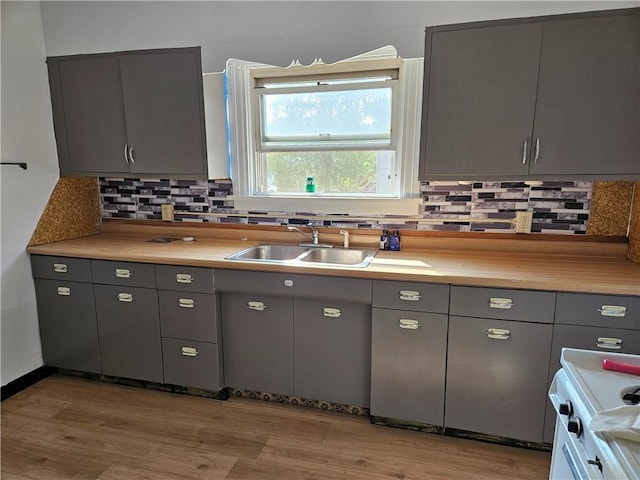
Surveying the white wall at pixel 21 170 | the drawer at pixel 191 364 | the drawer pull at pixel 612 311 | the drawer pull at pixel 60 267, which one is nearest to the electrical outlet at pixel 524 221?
the drawer pull at pixel 612 311

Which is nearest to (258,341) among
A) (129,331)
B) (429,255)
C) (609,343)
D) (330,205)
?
(129,331)

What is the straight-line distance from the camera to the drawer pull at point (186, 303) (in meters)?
2.36

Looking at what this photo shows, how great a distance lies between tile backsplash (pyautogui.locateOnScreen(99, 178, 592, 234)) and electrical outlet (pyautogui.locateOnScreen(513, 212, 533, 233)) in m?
0.03

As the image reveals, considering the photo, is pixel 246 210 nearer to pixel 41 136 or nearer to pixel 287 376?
pixel 287 376

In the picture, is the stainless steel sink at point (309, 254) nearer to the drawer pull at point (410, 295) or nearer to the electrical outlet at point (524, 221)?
the drawer pull at point (410, 295)

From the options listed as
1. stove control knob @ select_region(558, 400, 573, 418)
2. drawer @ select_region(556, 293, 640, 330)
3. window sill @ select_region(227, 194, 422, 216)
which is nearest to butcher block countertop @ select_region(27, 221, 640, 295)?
drawer @ select_region(556, 293, 640, 330)

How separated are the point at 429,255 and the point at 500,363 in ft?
2.27

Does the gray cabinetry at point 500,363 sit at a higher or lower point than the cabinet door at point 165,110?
lower

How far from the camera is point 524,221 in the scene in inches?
92.1

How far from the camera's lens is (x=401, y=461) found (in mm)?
1956

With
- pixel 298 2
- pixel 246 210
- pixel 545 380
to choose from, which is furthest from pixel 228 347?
pixel 298 2

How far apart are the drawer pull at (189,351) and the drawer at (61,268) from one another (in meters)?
0.76

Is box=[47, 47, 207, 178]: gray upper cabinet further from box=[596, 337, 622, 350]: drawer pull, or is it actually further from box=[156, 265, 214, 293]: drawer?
box=[596, 337, 622, 350]: drawer pull

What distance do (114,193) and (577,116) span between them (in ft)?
10.0
